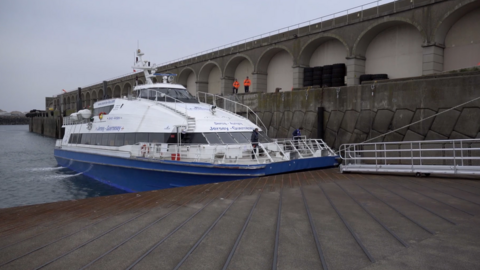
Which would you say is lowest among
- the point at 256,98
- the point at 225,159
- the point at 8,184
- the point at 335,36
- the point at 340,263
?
the point at 8,184

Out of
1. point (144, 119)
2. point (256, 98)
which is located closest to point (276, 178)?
point (144, 119)

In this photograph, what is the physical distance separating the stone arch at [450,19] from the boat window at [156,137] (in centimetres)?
1224

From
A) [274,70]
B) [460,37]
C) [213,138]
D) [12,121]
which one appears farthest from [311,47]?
[12,121]

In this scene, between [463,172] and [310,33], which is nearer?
[463,172]

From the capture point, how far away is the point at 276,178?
860cm

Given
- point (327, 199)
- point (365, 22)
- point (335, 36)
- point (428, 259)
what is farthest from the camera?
point (335, 36)

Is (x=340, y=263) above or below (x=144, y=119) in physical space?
below

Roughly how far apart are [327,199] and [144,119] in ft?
27.5

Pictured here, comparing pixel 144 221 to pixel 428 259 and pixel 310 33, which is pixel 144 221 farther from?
pixel 310 33

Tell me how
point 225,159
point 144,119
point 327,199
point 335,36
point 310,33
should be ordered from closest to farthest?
1. point 327,199
2. point 225,159
3. point 144,119
4. point 335,36
5. point 310,33

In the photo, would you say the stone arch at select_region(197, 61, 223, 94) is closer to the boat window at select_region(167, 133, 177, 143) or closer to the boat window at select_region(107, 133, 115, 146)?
the boat window at select_region(107, 133, 115, 146)

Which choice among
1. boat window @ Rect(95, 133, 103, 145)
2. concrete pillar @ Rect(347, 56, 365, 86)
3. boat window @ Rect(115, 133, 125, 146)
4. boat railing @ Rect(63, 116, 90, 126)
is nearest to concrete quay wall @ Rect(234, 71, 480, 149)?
concrete pillar @ Rect(347, 56, 365, 86)

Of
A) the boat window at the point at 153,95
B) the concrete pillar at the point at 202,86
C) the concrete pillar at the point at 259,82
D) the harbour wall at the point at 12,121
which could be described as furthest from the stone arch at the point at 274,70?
the harbour wall at the point at 12,121

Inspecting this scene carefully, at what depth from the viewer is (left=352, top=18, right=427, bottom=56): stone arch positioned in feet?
50.7
